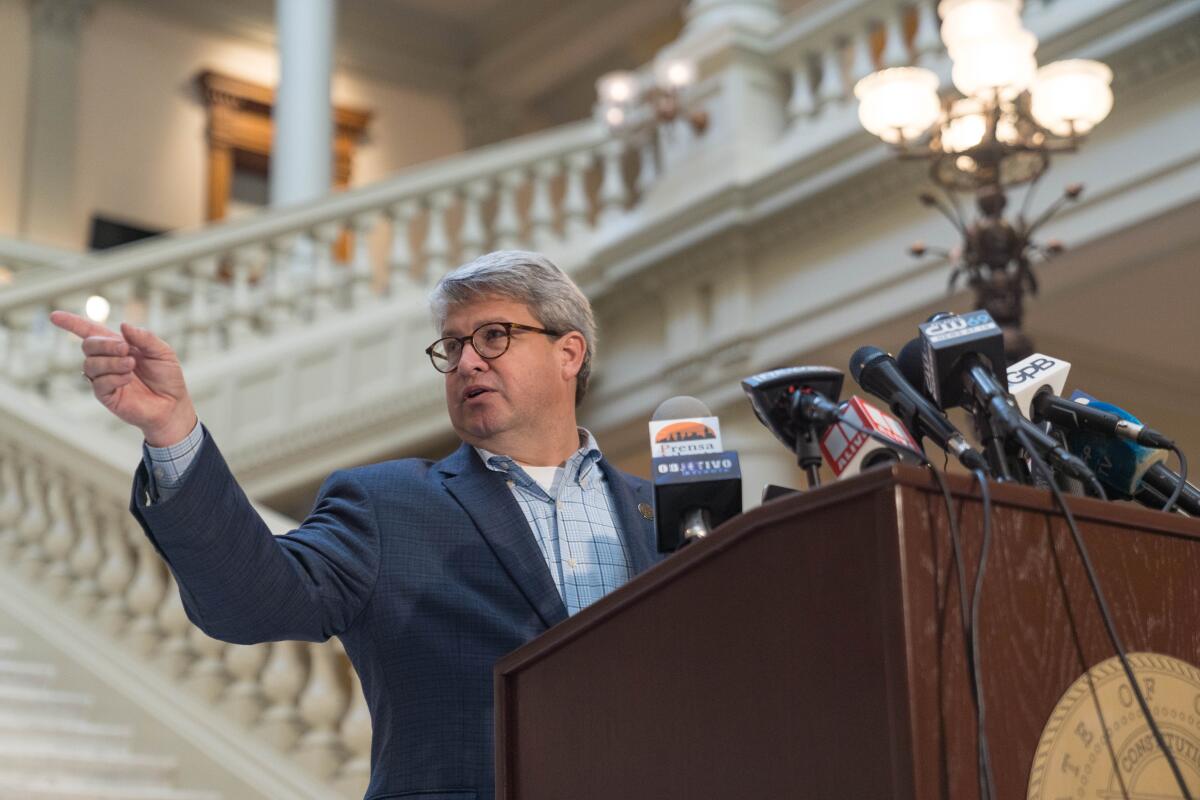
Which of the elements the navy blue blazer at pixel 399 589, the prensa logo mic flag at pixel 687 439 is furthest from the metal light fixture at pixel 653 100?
the prensa logo mic flag at pixel 687 439

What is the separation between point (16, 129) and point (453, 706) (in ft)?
34.6

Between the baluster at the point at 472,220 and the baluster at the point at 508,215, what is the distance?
0.08 metres

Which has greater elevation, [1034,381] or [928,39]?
[928,39]


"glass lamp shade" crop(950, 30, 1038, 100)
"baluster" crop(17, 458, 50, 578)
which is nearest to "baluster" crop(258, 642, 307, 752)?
"baluster" crop(17, 458, 50, 578)

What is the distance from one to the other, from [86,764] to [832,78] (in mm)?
4281

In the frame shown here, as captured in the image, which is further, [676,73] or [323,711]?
[676,73]

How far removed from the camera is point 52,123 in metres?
11.4

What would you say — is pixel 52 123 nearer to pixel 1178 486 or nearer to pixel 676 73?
pixel 676 73

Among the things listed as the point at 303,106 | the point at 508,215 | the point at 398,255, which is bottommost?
the point at 398,255

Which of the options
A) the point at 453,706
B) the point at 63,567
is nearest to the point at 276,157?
the point at 63,567

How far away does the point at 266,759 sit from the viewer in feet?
14.0

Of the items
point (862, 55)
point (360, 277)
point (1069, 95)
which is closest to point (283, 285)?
point (360, 277)

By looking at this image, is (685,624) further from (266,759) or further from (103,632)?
(103,632)

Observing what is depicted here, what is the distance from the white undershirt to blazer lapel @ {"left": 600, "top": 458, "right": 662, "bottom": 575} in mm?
79
